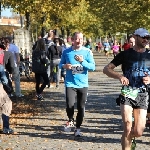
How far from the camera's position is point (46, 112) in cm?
1230

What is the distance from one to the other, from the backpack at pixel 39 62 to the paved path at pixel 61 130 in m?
0.96

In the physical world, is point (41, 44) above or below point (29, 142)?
above

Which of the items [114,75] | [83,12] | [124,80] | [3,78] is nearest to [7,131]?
[3,78]

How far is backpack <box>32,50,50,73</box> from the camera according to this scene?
580 inches

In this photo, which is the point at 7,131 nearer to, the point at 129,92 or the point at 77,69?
the point at 77,69

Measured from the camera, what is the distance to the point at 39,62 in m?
14.8

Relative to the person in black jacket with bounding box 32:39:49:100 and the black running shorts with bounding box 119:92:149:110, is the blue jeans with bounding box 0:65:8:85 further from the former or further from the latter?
the person in black jacket with bounding box 32:39:49:100

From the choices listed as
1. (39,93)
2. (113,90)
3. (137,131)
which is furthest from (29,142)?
(113,90)

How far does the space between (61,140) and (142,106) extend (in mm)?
2397

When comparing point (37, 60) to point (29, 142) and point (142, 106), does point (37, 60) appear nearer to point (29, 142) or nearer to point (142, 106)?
point (29, 142)

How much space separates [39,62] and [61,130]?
535 cm

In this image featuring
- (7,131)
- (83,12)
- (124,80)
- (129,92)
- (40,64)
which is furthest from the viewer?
(83,12)

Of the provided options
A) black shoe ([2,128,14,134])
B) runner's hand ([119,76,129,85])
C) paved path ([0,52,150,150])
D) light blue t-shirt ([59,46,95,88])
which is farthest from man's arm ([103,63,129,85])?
black shoe ([2,128,14,134])

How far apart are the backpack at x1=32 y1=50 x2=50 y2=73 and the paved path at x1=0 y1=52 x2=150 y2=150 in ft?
3.16
